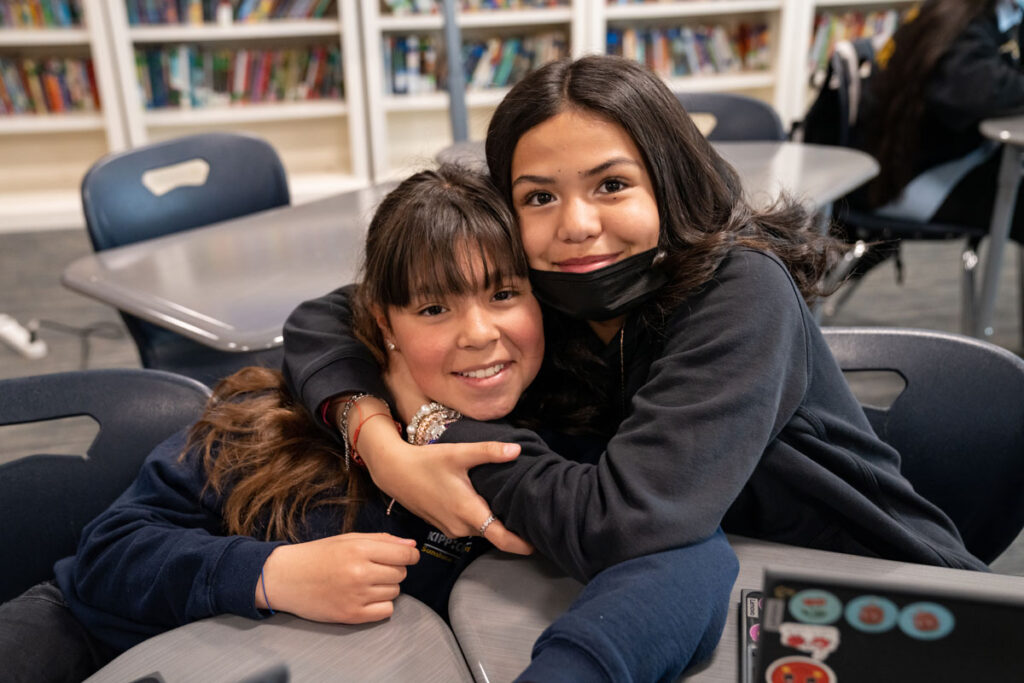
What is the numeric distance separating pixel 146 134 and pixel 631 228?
3769 millimetres

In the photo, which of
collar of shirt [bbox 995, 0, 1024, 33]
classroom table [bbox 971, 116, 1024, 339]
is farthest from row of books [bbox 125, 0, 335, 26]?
classroom table [bbox 971, 116, 1024, 339]

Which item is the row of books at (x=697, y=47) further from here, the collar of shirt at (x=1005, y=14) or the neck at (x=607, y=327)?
the neck at (x=607, y=327)

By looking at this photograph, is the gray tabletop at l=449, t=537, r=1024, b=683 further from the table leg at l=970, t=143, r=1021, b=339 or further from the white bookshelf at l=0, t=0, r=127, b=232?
the white bookshelf at l=0, t=0, r=127, b=232

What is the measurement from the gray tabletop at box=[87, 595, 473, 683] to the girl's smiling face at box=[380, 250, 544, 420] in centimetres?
22

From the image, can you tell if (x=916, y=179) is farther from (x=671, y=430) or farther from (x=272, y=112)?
(x=272, y=112)

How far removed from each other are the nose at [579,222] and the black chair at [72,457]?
0.56 meters

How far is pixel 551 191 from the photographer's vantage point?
34.9 inches

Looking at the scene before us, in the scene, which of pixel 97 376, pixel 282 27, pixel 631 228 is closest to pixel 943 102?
pixel 631 228

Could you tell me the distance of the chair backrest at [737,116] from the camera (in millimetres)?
2471

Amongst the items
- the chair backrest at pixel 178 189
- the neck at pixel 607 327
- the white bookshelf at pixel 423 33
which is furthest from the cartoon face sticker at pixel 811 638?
the white bookshelf at pixel 423 33

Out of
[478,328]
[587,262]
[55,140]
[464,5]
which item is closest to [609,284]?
[587,262]

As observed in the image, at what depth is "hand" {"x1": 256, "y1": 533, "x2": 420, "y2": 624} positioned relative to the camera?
0.76 m

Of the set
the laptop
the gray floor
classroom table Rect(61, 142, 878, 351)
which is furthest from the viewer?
the gray floor

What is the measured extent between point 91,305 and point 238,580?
3124 millimetres
